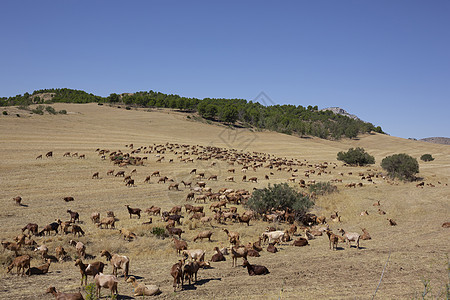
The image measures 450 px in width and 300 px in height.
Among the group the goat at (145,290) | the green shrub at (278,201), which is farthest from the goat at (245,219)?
the goat at (145,290)

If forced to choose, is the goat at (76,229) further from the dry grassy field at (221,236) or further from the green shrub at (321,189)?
the green shrub at (321,189)

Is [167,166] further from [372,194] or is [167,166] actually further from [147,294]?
[147,294]

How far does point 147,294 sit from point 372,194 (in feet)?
80.4

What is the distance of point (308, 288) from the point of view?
843 centimetres

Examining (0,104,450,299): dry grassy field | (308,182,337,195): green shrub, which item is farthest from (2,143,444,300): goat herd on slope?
(308,182,337,195): green shrub

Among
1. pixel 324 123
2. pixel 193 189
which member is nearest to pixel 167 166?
pixel 193 189

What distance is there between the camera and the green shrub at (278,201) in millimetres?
19672

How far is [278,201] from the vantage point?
→ 20297 millimetres

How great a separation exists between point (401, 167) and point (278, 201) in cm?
2643

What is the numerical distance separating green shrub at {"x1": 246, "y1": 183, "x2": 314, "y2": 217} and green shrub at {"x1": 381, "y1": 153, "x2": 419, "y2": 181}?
→ 2420 cm

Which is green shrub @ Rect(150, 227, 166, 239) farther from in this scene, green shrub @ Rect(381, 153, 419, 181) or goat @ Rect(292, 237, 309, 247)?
green shrub @ Rect(381, 153, 419, 181)

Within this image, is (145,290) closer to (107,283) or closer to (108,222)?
(107,283)

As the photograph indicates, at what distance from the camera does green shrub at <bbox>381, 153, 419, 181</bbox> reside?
3858 cm

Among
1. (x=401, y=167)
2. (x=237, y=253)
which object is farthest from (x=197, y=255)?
(x=401, y=167)
